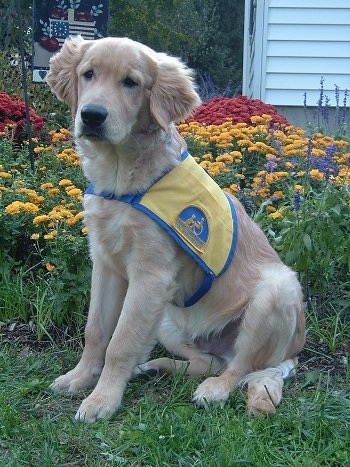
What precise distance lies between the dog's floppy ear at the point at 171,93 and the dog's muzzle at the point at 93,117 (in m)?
0.29

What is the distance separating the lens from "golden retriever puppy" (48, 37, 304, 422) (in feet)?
10.6

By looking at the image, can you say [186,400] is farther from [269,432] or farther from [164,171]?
[164,171]

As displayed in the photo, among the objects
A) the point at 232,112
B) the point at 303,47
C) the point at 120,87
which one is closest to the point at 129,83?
the point at 120,87

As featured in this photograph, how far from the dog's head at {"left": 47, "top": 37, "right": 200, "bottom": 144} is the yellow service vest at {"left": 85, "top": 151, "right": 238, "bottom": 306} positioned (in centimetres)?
27

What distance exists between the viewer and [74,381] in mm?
3428

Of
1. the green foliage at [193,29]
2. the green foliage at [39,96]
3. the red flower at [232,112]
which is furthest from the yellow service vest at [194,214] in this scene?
the green foliage at [193,29]

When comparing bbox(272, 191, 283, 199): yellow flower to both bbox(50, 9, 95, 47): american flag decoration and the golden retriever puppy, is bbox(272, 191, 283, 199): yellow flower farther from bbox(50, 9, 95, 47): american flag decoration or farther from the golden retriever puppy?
bbox(50, 9, 95, 47): american flag decoration

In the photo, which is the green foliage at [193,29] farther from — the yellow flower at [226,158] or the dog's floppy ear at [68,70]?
the dog's floppy ear at [68,70]

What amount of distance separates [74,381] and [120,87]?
1.36m

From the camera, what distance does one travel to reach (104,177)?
3430 mm

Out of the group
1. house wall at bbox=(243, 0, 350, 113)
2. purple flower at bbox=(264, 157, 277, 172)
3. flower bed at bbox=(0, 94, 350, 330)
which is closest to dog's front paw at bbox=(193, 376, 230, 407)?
flower bed at bbox=(0, 94, 350, 330)

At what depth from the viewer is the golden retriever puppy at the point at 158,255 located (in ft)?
10.6

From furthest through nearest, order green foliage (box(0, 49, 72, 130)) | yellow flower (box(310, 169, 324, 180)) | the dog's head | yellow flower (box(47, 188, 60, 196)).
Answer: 1. green foliage (box(0, 49, 72, 130))
2. yellow flower (box(310, 169, 324, 180))
3. yellow flower (box(47, 188, 60, 196))
4. the dog's head

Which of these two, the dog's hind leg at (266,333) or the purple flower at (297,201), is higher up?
the purple flower at (297,201)
